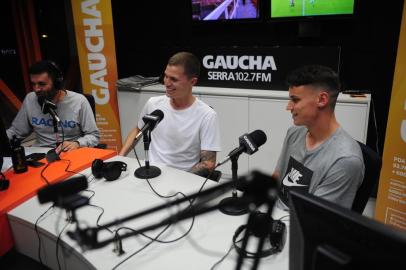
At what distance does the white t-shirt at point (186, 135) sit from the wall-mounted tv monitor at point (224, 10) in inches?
58.0

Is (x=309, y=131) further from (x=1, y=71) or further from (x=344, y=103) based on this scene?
(x=1, y=71)

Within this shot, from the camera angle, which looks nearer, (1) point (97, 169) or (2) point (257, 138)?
(2) point (257, 138)

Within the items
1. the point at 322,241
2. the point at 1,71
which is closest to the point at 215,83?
the point at 322,241

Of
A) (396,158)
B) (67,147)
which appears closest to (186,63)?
(67,147)

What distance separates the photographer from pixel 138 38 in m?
4.00

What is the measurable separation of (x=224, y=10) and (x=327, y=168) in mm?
2394

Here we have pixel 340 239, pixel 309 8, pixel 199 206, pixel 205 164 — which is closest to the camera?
pixel 199 206

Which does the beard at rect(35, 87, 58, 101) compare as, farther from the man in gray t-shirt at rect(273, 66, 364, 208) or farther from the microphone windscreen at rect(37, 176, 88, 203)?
the microphone windscreen at rect(37, 176, 88, 203)

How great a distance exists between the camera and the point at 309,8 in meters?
2.93

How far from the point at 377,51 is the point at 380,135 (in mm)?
724

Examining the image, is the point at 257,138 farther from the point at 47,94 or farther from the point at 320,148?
the point at 47,94

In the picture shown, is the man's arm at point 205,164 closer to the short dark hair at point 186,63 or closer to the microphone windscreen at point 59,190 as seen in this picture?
the short dark hair at point 186,63

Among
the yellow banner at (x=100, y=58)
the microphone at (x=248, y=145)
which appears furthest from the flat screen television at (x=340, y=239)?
the yellow banner at (x=100, y=58)

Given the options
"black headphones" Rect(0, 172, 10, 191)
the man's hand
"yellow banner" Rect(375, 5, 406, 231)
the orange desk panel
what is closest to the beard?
the man's hand
